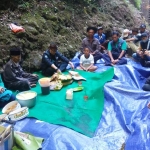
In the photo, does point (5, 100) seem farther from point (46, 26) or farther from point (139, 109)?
point (46, 26)

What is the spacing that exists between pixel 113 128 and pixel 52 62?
2.53 metres

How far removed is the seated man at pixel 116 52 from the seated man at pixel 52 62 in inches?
57.2

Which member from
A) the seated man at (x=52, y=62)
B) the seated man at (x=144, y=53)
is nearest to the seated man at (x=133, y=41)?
the seated man at (x=144, y=53)

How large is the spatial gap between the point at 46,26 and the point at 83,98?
133 inches

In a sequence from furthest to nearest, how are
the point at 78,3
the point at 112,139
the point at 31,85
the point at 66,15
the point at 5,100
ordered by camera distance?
1. the point at 78,3
2. the point at 66,15
3. the point at 31,85
4. the point at 5,100
5. the point at 112,139

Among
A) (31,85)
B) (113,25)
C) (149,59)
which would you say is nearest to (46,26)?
(31,85)

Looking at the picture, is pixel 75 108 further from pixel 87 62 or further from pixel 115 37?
pixel 115 37

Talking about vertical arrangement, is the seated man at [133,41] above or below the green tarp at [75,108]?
above

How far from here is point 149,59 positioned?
6039 mm

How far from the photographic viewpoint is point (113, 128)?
338cm

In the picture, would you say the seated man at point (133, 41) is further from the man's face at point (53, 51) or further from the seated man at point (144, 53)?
the man's face at point (53, 51)

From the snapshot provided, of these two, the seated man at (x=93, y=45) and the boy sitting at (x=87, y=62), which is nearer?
the boy sitting at (x=87, y=62)

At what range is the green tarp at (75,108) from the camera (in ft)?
10.9

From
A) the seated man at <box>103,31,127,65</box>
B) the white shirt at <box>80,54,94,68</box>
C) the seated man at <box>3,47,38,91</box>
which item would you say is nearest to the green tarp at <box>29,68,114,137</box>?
the seated man at <box>3,47,38,91</box>
